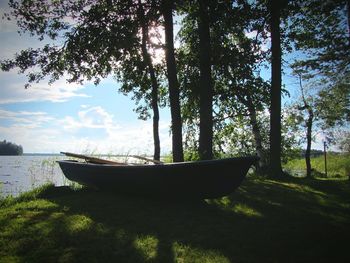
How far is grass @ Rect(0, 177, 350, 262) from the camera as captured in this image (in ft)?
15.4

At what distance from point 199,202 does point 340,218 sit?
10.8 feet

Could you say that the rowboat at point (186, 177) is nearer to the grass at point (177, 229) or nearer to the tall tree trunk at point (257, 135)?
the grass at point (177, 229)

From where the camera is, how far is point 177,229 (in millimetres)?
6066

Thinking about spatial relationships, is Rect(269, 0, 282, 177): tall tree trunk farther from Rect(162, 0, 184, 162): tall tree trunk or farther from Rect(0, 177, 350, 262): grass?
Rect(162, 0, 184, 162): tall tree trunk

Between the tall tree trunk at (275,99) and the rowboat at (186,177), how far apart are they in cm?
631

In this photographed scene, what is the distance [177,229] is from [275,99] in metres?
9.17

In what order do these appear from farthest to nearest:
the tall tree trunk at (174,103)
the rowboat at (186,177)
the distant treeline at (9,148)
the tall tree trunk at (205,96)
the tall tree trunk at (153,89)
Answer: the distant treeline at (9,148) → the tall tree trunk at (153,89) → the tall tree trunk at (205,96) → the tall tree trunk at (174,103) → the rowboat at (186,177)

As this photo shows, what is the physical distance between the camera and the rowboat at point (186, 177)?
7.11 m

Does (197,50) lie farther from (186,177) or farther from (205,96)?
(186,177)

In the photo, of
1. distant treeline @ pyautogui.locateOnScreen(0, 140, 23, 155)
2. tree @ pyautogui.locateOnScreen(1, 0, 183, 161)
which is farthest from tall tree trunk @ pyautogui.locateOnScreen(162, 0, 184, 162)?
distant treeline @ pyautogui.locateOnScreen(0, 140, 23, 155)

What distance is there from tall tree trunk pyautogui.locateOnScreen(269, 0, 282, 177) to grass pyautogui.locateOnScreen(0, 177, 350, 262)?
3817mm

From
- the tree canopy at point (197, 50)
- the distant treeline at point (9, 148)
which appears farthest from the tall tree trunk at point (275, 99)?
the distant treeline at point (9, 148)

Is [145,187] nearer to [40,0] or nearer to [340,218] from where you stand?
[340,218]

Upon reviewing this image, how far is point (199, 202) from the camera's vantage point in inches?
323
